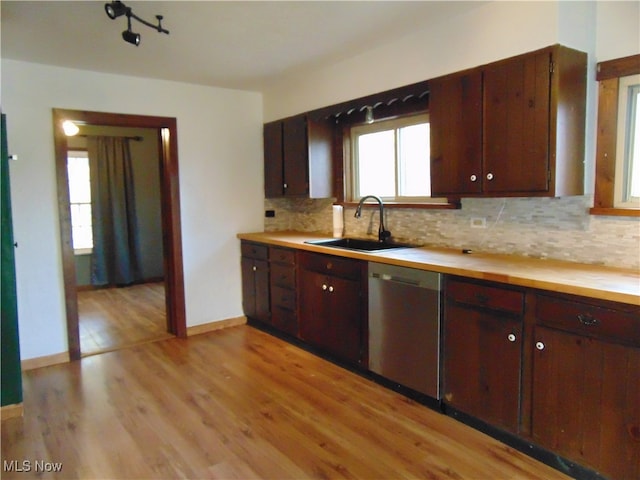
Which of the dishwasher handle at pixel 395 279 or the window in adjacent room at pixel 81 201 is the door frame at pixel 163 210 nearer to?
the dishwasher handle at pixel 395 279

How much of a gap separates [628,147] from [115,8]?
9.04ft

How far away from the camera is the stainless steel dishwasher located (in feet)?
8.71

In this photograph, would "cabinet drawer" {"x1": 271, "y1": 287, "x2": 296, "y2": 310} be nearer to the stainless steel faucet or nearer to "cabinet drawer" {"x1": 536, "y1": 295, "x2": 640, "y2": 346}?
the stainless steel faucet

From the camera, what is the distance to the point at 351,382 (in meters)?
3.17

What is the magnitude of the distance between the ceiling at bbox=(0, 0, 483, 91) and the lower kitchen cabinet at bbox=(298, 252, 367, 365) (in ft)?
5.05

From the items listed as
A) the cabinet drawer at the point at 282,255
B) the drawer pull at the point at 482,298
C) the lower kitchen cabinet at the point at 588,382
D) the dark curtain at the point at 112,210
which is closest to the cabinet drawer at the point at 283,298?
the cabinet drawer at the point at 282,255

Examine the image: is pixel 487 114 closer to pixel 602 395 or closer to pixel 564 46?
pixel 564 46

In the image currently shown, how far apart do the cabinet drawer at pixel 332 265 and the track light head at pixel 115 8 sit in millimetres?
1987

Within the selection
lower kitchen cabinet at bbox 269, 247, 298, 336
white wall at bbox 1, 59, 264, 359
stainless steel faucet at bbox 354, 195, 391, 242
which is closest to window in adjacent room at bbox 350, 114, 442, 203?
stainless steel faucet at bbox 354, 195, 391, 242

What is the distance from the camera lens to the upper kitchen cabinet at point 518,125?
233cm

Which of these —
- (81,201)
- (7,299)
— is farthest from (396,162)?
(81,201)

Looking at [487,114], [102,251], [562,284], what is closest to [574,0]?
[487,114]

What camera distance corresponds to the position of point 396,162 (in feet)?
12.1

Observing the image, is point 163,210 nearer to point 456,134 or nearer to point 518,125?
point 456,134
